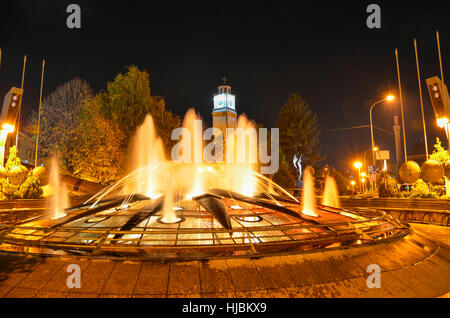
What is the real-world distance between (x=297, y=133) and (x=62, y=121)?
32.8 meters

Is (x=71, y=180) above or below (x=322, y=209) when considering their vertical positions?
above

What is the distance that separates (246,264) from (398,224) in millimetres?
5052

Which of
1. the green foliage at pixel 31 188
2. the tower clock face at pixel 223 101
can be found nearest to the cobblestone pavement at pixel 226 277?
the green foliage at pixel 31 188

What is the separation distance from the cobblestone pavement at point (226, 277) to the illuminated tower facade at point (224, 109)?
69.1 metres

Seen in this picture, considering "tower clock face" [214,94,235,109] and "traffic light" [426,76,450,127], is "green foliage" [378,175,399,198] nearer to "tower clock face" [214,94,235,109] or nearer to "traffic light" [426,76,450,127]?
"traffic light" [426,76,450,127]

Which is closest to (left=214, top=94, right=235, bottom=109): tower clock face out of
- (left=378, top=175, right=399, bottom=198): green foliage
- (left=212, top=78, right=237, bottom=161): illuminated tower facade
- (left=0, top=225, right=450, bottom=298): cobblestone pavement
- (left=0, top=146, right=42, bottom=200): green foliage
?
(left=212, top=78, right=237, bottom=161): illuminated tower facade

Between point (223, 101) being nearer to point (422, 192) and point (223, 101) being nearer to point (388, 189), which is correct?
point (388, 189)

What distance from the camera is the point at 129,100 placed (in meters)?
26.7

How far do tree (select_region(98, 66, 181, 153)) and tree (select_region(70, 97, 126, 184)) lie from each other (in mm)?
1942

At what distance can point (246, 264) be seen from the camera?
4.36 metres
